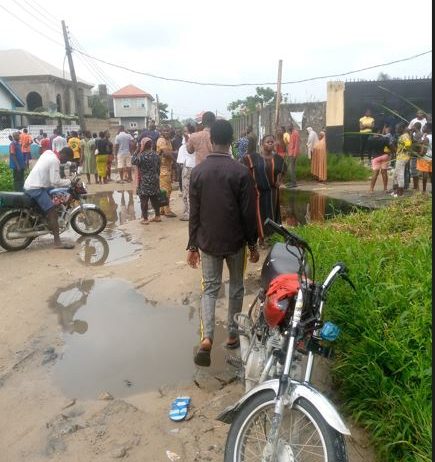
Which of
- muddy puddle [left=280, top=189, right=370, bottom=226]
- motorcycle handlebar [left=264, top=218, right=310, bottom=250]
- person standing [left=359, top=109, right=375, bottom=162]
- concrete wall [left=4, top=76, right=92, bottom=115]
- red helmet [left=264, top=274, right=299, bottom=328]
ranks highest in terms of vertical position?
concrete wall [left=4, top=76, right=92, bottom=115]

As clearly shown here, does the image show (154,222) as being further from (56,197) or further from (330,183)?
(330,183)

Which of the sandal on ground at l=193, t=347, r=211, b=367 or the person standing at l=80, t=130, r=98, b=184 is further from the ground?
the person standing at l=80, t=130, r=98, b=184

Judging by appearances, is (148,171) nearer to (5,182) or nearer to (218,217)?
(5,182)

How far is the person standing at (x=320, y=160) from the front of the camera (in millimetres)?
13742

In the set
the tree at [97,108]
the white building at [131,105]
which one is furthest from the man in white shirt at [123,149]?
the white building at [131,105]

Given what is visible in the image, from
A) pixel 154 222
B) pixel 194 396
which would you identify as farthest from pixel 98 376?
pixel 154 222

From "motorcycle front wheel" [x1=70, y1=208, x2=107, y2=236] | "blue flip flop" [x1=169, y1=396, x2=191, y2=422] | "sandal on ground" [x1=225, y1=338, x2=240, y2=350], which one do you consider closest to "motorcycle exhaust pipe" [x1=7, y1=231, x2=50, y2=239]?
"motorcycle front wheel" [x1=70, y1=208, x2=107, y2=236]

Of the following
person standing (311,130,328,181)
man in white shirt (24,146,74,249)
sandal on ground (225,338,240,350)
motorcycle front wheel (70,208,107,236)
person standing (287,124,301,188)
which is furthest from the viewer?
person standing (311,130,328,181)

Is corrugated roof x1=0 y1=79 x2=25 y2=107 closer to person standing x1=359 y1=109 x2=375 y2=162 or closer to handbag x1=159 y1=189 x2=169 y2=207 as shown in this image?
person standing x1=359 y1=109 x2=375 y2=162

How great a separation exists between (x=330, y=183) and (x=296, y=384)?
12260mm

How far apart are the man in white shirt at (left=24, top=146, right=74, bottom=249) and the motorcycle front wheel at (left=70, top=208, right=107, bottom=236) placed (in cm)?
56

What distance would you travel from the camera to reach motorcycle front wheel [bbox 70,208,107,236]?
320 inches

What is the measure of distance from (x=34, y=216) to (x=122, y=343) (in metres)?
3.87

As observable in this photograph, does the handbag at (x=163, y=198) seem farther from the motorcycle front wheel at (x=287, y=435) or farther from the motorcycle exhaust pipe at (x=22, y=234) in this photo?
the motorcycle front wheel at (x=287, y=435)
